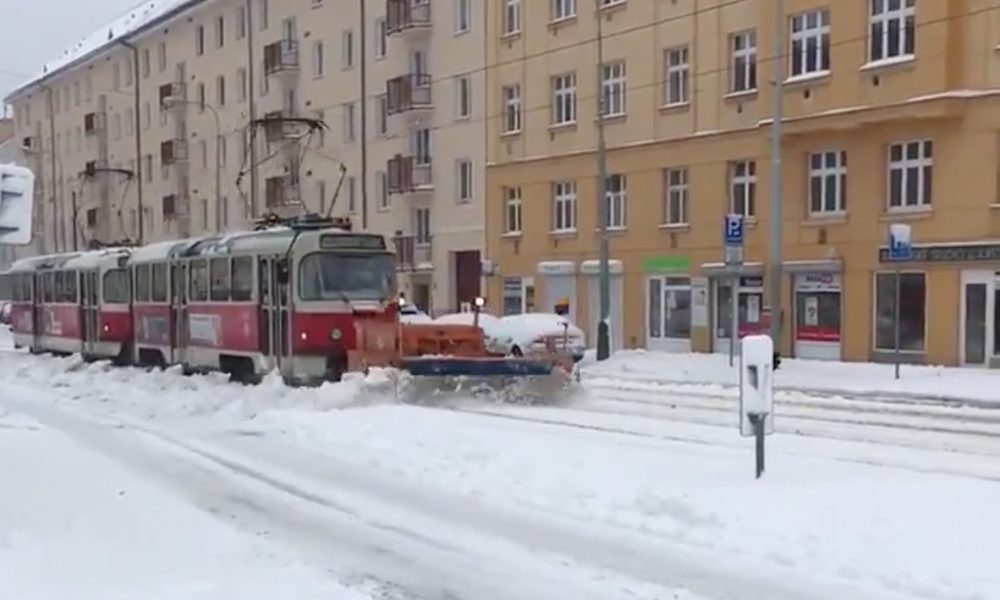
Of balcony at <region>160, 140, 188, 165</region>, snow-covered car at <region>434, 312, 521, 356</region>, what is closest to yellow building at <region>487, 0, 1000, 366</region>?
snow-covered car at <region>434, 312, 521, 356</region>

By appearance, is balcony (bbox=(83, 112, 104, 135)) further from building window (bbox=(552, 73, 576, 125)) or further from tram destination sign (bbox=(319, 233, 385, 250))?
tram destination sign (bbox=(319, 233, 385, 250))

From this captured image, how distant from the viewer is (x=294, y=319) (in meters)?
21.1

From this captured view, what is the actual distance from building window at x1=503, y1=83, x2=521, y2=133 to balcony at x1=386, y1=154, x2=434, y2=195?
461cm

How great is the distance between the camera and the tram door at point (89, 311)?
32562 millimetres

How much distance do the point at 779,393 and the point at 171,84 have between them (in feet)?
168

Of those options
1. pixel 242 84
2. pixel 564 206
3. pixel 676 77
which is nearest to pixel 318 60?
pixel 242 84

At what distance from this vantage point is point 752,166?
32.1 metres

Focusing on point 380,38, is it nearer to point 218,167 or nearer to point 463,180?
point 463,180

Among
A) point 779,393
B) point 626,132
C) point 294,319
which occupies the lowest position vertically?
point 779,393

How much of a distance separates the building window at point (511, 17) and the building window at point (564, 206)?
5.64 meters

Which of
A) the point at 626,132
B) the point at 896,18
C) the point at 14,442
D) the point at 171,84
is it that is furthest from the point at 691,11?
the point at 171,84

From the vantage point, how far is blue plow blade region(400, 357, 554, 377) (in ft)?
63.6

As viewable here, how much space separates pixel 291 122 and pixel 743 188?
38.5ft

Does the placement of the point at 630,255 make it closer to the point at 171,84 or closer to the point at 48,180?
the point at 171,84
